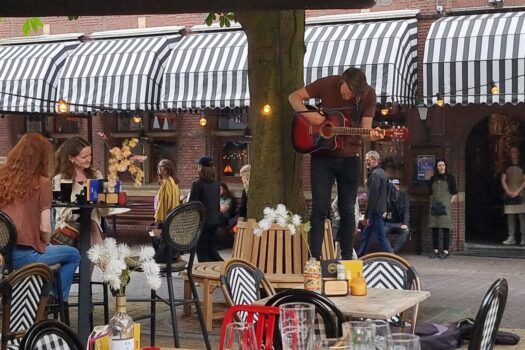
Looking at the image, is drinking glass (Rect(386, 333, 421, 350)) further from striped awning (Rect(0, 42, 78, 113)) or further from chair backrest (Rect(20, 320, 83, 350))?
striped awning (Rect(0, 42, 78, 113))

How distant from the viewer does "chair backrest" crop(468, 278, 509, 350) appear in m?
3.76

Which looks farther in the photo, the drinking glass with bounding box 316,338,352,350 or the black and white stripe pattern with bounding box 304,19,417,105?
the black and white stripe pattern with bounding box 304,19,417,105

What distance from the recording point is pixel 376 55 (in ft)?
49.3

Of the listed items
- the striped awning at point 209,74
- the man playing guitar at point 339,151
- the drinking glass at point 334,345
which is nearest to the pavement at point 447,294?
the man playing guitar at point 339,151

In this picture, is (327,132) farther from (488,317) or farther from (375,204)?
(375,204)

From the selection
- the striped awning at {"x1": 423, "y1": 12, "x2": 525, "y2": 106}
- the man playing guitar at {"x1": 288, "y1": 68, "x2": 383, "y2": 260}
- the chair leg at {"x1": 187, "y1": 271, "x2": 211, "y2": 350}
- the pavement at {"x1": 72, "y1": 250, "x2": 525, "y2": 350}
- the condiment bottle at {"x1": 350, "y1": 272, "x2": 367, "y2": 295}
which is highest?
the striped awning at {"x1": 423, "y1": 12, "x2": 525, "y2": 106}

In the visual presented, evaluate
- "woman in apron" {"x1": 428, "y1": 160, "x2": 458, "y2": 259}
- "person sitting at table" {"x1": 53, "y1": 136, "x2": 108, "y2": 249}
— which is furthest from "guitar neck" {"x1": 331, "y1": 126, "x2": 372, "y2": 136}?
"woman in apron" {"x1": 428, "y1": 160, "x2": 458, "y2": 259}

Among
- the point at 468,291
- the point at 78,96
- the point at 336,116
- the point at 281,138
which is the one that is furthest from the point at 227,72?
the point at 336,116

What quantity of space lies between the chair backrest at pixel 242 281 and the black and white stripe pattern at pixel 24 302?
3.71 ft

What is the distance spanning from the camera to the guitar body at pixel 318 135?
701cm

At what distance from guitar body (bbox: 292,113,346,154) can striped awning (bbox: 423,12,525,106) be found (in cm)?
783

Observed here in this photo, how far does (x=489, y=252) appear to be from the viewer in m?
15.5

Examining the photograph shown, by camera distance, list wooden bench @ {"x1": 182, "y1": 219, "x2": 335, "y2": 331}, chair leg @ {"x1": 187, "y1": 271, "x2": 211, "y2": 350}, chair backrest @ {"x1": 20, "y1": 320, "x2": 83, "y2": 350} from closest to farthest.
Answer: chair backrest @ {"x1": 20, "y1": 320, "x2": 83, "y2": 350}
chair leg @ {"x1": 187, "y1": 271, "x2": 211, "y2": 350}
wooden bench @ {"x1": 182, "y1": 219, "x2": 335, "y2": 331}

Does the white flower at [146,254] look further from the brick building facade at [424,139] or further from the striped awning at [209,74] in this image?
the striped awning at [209,74]
